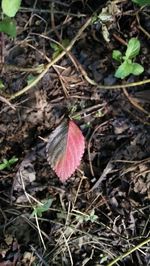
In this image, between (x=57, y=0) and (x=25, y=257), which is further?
(x=57, y=0)

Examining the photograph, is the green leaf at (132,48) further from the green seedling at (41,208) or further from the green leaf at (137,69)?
the green seedling at (41,208)

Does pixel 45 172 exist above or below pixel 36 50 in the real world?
below

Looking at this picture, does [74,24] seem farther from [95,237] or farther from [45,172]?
[95,237]

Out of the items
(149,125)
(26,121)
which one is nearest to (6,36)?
(26,121)

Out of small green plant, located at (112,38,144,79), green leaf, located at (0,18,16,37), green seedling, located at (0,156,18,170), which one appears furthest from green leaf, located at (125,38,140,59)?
green seedling, located at (0,156,18,170)

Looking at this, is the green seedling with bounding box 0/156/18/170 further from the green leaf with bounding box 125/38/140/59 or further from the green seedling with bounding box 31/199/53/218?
the green leaf with bounding box 125/38/140/59
